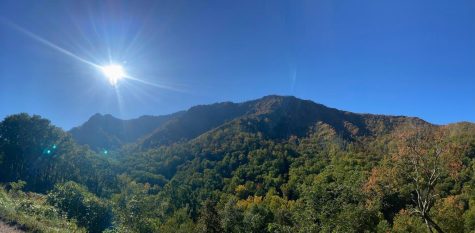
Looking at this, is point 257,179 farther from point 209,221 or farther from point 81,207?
point 81,207

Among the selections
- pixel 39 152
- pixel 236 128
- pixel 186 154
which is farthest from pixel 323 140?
pixel 39 152

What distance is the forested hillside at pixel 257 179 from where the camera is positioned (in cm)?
2566

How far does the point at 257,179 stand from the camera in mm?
114625

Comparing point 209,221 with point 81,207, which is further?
point 209,221

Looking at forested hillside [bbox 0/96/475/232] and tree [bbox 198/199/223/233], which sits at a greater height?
forested hillside [bbox 0/96/475/232]

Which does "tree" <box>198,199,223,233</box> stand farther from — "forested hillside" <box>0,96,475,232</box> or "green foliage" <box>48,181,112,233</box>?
"green foliage" <box>48,181,112,233</box>

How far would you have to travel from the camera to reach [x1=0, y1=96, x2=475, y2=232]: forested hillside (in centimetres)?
2566

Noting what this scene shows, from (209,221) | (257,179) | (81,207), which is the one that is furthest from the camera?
(257,179)

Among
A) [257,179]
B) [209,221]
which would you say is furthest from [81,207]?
[257,179]

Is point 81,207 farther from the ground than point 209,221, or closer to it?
farther from the ground

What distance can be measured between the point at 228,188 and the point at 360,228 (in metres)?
74.1

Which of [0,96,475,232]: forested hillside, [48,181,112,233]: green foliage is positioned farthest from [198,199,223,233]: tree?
[48,181,112,233]: green foliage

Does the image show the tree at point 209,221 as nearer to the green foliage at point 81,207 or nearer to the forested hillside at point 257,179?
the forested hillside at point 257,179

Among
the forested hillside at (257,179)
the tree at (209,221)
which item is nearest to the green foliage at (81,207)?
the forested hillside at (257,179)
